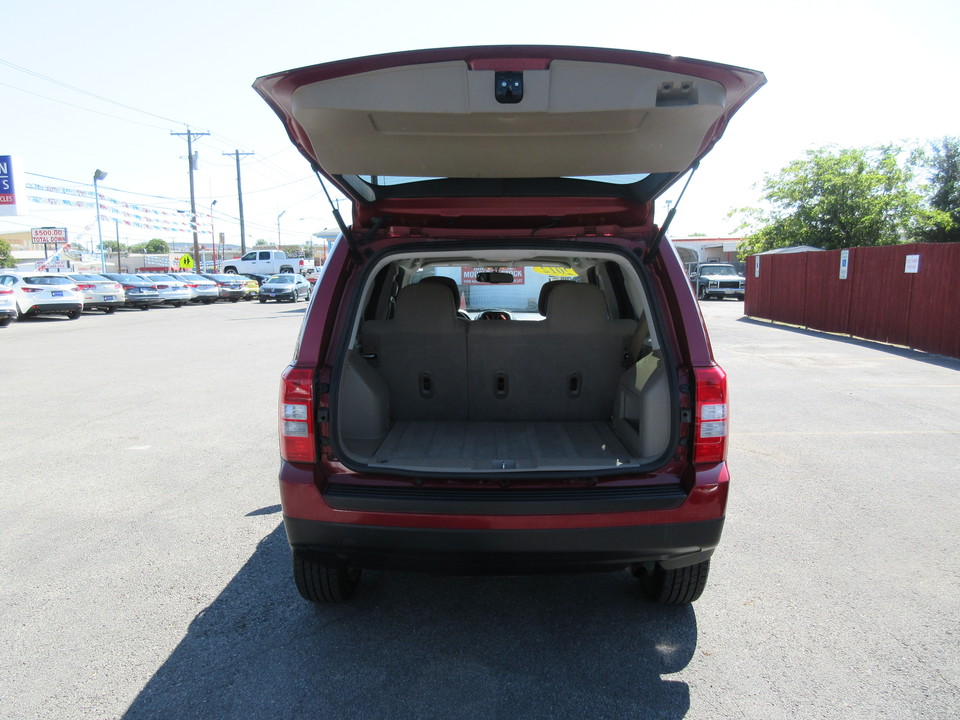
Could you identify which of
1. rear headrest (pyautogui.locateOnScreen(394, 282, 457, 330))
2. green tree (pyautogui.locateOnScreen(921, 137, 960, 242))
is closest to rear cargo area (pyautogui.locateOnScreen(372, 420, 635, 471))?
rear headrest (pyautogui.locateOnScreen(394, 282, 457, 330))

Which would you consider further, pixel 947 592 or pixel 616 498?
pixel 947 592

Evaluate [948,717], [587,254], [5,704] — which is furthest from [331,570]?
[948,717]

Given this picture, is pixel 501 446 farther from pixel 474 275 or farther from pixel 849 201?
pixel 849 201

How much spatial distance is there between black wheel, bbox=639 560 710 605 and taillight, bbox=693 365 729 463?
537mm

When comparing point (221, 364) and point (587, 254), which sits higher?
point (587, 254)

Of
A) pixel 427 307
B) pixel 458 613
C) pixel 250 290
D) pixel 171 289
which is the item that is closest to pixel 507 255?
pixel 427 307

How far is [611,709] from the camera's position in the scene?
2305 millimetres

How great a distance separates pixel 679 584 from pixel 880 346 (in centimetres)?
1223

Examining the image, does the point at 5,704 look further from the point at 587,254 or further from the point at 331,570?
the point at 587,254

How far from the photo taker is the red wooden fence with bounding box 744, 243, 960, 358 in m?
11.4

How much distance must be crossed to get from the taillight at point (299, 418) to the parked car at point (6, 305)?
757 inches

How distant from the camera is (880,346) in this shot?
42.1 feet

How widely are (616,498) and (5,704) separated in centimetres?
232

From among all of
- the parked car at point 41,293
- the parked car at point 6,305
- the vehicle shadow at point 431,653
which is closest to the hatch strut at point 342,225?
the vehicle shadow at point 431,653
